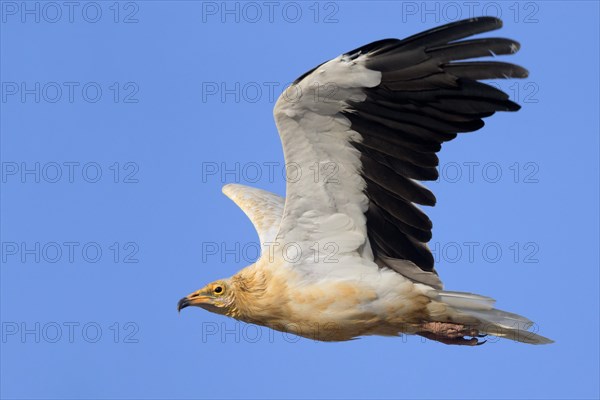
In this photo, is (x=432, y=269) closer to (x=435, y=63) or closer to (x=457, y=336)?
(x=457, y=336)

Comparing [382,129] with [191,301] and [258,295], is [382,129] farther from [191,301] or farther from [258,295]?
[191,301]

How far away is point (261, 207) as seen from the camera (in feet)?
48.3

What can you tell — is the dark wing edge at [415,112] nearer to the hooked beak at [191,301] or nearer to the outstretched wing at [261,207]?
the outstretched wing at [261,207]

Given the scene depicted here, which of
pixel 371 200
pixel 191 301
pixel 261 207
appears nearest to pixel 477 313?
pixel 371 200

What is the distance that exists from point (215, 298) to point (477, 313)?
8.81 ft

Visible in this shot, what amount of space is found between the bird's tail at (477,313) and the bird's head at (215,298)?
6.87 feet

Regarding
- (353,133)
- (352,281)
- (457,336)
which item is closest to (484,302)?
(457,336)

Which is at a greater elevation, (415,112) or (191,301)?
(415,112)

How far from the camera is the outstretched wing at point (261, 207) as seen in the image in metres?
14.0

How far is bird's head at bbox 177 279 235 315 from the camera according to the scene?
12.8 meters

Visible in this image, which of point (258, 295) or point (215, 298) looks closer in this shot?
point (258, 295)

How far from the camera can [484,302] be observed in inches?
479

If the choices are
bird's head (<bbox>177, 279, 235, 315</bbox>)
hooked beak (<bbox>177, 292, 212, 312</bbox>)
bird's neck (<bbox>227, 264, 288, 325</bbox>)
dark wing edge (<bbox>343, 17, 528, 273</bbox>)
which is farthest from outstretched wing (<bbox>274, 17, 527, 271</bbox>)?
hooked beak (<bbox>177, 292, 212, 312</bbox>)

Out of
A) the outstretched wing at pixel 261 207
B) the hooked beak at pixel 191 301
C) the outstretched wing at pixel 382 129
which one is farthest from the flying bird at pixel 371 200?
the outstretched wing at pixel 261 207
